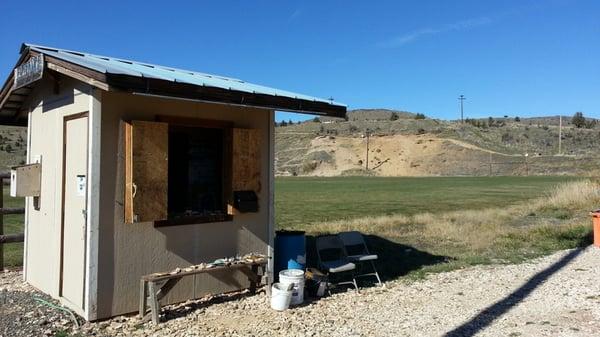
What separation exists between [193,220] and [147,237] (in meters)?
0.68

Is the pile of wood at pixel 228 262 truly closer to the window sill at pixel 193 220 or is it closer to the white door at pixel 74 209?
the window sill at pixel 193 220

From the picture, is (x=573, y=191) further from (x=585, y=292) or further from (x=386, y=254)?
(x=585, y=292)

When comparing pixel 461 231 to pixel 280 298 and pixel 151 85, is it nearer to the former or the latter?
pixel 280 298

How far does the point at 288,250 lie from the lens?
8.08 metres

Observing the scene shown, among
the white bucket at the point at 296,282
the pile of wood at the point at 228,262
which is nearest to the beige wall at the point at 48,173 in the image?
the pile of wood at the point at 228,262

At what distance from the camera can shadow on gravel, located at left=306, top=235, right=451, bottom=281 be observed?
372 inches

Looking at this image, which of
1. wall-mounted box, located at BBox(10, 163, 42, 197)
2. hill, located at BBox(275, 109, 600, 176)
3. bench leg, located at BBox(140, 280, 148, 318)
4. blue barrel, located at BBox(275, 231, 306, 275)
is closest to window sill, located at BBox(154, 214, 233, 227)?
bench leg, located at BBox(140, 280, 148, 318)

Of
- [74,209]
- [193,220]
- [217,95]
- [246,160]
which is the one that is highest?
[217,95]

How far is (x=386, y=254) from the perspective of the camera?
10938mm

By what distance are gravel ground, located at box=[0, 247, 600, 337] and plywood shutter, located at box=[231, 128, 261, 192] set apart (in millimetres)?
1588

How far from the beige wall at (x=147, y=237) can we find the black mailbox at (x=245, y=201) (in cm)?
20

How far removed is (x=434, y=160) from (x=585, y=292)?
68.5 m

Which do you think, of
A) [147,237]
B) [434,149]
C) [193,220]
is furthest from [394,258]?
[434,149]

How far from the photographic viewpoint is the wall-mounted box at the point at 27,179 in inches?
297
